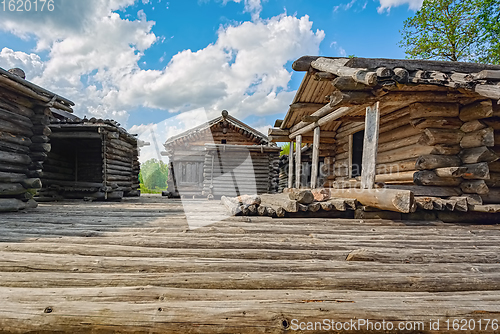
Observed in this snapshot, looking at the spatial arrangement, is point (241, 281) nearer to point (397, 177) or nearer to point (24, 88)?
point (397, 177)

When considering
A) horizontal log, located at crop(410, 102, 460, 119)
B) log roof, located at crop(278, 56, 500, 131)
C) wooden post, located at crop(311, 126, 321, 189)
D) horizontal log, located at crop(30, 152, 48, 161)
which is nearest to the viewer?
log roof, located at crop(278, 56, 500, 131)

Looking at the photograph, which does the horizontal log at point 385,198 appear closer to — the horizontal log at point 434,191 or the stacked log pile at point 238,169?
the horizontal log at point 434,191

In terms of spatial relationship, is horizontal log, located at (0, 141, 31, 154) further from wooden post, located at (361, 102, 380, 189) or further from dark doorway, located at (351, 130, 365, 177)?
dark doorway, located at (351, 130, 365, 177)

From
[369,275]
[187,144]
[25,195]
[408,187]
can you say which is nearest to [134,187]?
[187,144]

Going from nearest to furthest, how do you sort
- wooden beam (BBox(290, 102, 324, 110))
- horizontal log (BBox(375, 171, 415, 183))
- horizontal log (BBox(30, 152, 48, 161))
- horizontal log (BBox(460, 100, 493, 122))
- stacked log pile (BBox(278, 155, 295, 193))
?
horizontal log (BBox(460, 100, 493, 122))
horizontal log (BBox(375, 171, 415, 183))
horizontal log (BBox(30, 152, 48, 161))
wooden beam (BBox(290, 102, 324, 110))
stacked log pile (BBox(278, 155, 295, 193))

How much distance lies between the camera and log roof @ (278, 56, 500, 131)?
419cm

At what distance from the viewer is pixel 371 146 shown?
4809 mm

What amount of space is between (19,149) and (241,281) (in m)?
6.87

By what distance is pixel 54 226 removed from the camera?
3.85 meters

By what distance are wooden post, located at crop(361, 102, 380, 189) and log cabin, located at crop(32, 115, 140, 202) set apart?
923cm

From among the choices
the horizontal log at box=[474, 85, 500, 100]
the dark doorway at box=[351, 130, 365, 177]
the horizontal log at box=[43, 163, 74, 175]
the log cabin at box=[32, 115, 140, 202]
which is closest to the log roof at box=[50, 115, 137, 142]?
the log cabin at box=[32, 115, 140, 202]

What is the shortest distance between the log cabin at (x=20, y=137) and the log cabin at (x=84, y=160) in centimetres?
316

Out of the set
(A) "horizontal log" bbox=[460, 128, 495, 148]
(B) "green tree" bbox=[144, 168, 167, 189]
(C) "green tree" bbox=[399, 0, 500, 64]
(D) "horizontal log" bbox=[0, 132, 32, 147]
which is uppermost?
(C) "green tree" bbox=[399, 0, 500, 64]

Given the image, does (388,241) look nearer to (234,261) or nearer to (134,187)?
(234,261)
